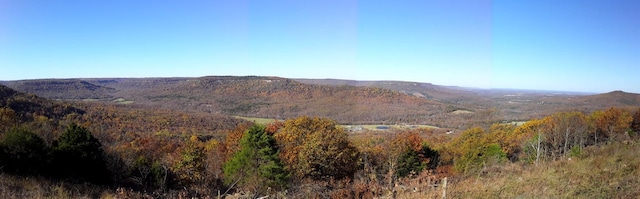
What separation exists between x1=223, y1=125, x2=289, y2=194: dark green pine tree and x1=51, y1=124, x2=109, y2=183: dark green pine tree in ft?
17.4

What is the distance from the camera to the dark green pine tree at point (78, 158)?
40.7 feet

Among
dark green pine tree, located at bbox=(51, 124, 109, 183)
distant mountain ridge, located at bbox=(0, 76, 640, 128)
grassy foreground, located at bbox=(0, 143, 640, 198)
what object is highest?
grassy foreground, located at bbox=(0, 143, 640, 198)

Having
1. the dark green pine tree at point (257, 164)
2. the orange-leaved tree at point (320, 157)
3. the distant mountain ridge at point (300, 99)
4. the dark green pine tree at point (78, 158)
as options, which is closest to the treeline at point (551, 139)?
the orange-leaved tree at point (320, 157)

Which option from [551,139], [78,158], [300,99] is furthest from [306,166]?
[300,99]

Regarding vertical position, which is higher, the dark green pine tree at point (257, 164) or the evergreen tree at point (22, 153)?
the evergreen tree at point (22, 153)

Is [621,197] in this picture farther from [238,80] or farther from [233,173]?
[238,80]

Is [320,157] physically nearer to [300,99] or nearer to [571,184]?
[571,184]

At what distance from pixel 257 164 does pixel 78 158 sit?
7.45 metres

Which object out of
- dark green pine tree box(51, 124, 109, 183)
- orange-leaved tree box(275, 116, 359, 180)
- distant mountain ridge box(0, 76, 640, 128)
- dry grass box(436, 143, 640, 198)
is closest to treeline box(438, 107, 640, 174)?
orange-leaved tree box(275, 116, 359, 180)

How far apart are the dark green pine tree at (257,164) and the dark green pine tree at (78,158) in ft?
17.4

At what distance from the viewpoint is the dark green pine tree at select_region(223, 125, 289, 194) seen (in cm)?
1503

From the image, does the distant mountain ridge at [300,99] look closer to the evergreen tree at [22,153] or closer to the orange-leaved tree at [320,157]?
the orange-leaved tree at [320,157]

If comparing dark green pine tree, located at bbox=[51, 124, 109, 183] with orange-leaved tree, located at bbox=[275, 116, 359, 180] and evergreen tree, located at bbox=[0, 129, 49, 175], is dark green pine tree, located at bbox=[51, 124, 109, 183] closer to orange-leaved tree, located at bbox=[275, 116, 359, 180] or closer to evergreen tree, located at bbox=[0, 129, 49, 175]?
evergreen tree, located at bbox=[0, 129, 49, 175]

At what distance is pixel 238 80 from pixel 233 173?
439 ft
